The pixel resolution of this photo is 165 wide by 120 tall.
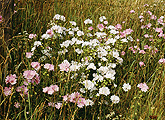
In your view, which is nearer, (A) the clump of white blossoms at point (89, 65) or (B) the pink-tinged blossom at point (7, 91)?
(B) the pink-tinged blossom at point (7, 91)

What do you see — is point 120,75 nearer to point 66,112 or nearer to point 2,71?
point 66,112

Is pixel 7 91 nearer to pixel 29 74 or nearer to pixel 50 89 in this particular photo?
pixel 29 74

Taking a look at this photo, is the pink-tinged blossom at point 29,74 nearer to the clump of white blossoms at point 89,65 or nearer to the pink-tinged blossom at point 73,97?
the clump of white blossoms at point 89,65

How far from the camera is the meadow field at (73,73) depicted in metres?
1.57

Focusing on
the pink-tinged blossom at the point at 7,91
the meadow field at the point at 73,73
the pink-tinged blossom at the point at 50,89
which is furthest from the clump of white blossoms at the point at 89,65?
the pink-tinged blossom at the point at 7,91

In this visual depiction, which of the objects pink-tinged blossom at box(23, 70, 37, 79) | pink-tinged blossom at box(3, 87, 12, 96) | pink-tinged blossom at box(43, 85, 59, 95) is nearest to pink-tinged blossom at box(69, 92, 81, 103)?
pink-tinged blossom at box(43, 85, 59, 95)

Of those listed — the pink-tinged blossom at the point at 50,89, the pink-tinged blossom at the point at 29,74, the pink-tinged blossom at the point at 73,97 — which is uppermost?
the pink-tinged blossom at the point at 29,74

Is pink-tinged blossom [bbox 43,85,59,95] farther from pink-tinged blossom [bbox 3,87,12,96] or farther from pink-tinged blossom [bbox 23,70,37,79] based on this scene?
pink-tinged blossom [bbox 3,87,12,96]

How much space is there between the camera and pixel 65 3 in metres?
3.21

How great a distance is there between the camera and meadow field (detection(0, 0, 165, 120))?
1574mm

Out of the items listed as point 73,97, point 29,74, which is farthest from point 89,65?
point 29,74

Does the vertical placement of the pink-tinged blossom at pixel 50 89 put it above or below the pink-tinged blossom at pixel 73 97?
above

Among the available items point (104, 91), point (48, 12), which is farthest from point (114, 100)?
point (48, 12)

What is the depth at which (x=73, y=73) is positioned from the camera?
179 centimetres
